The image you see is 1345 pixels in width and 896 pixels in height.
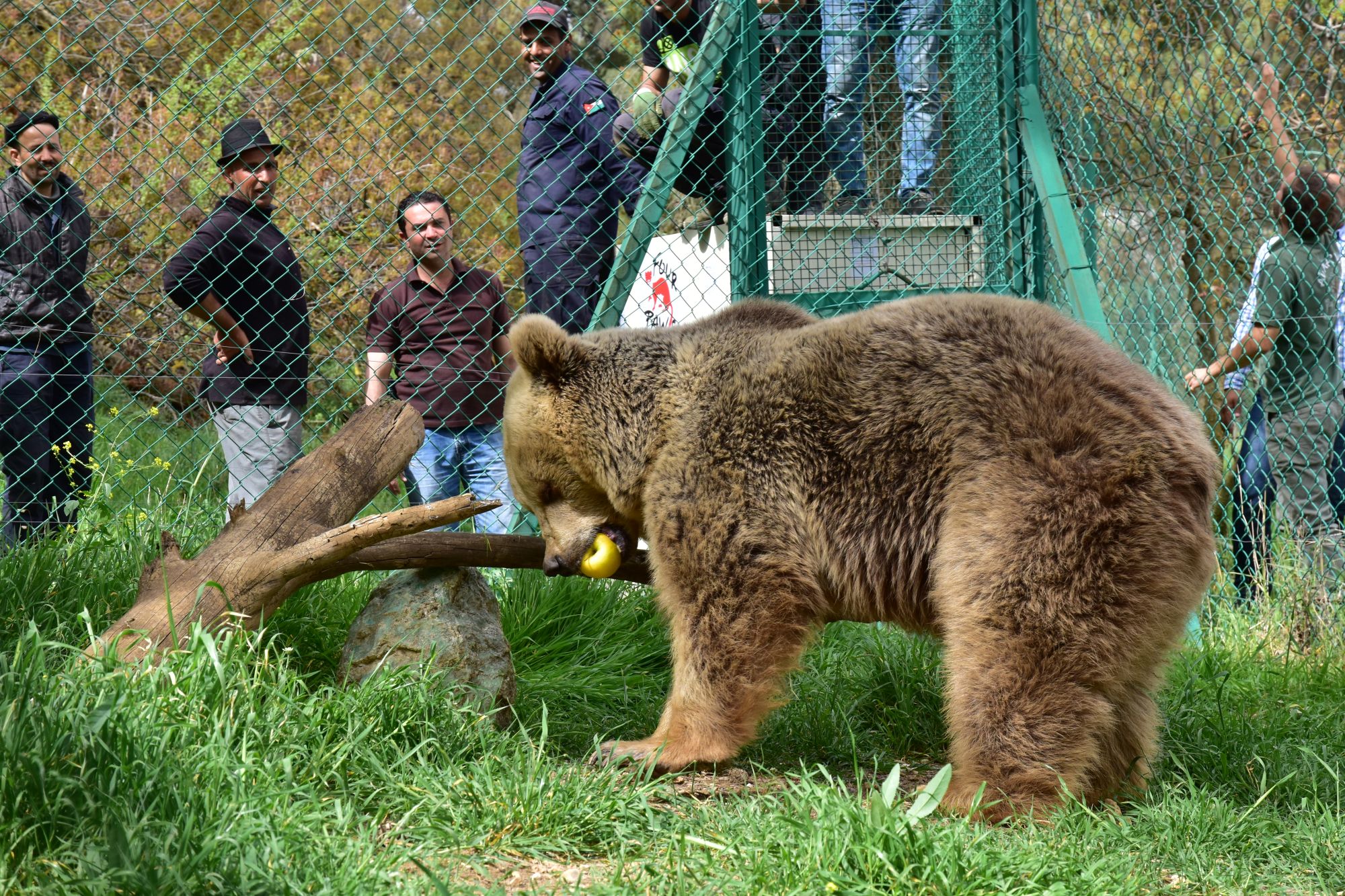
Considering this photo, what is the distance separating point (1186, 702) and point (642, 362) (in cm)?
240

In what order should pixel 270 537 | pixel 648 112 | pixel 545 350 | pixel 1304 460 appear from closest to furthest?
pixel 270 537, pixel 545 350, pixel 648 112, pixel 1304 460

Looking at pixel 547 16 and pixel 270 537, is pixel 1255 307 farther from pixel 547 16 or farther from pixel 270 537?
pixel 270 537

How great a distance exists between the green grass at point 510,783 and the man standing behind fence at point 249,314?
1.14 meters

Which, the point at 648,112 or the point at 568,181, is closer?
the point at 648,112

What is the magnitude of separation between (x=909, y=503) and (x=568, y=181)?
3643mm

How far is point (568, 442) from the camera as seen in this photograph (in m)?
3.86

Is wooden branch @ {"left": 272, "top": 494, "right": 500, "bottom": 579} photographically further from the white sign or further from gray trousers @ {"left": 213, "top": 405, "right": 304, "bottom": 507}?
the white sign

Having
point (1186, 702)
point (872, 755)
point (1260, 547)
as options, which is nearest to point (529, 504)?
point (872, 755)

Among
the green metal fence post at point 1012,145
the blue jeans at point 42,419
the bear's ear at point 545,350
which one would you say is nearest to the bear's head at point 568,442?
the bear's ear at point 545,350

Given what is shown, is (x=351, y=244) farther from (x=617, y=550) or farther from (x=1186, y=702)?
(x=1186, y=702)

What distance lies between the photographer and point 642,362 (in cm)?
386

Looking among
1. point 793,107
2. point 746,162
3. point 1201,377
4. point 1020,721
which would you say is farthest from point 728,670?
point 1201,377

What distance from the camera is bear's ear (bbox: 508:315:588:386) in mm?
3797

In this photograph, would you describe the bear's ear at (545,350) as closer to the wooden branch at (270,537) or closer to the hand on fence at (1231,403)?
the wooden branch at (270,537)
